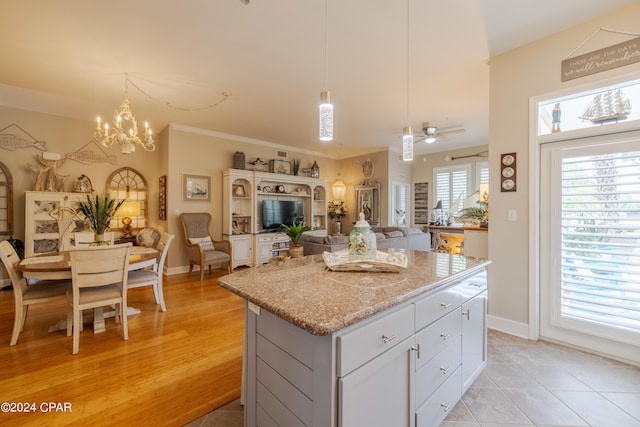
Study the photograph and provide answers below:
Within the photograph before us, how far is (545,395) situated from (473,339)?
603mm

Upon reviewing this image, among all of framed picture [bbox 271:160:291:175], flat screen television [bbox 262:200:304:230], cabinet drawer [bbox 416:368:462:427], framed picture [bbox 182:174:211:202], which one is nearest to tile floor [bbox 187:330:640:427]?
cabinet drawer [bbox 416:368:462:427]

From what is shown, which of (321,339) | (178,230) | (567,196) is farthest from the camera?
(178,230)

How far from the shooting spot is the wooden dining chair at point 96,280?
241cm

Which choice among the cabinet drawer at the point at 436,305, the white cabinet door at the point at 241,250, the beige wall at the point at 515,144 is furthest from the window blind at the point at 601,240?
the white cabinet door at the point at 241,250

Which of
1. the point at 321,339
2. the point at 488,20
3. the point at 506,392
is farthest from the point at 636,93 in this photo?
the point at 321,339

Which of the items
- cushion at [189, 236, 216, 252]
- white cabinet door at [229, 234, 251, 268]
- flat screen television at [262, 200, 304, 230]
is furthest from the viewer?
flat screen television at [262, 200, 304, 230]

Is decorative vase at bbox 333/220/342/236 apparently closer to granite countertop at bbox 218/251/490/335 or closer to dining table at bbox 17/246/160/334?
dining table at bbox 17/246/160/334

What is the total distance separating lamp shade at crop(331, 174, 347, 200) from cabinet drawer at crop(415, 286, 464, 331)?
6.30 meters

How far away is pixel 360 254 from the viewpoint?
175 cm

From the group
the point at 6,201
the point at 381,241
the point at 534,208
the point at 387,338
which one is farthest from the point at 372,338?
the point at 6,201

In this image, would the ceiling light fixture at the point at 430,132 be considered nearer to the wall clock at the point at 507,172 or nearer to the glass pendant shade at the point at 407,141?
the wall clock at the point at 507,172

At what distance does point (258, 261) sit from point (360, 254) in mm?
4677

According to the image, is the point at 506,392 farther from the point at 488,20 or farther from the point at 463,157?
the point at 463,157

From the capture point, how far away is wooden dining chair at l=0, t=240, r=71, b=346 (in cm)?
247
